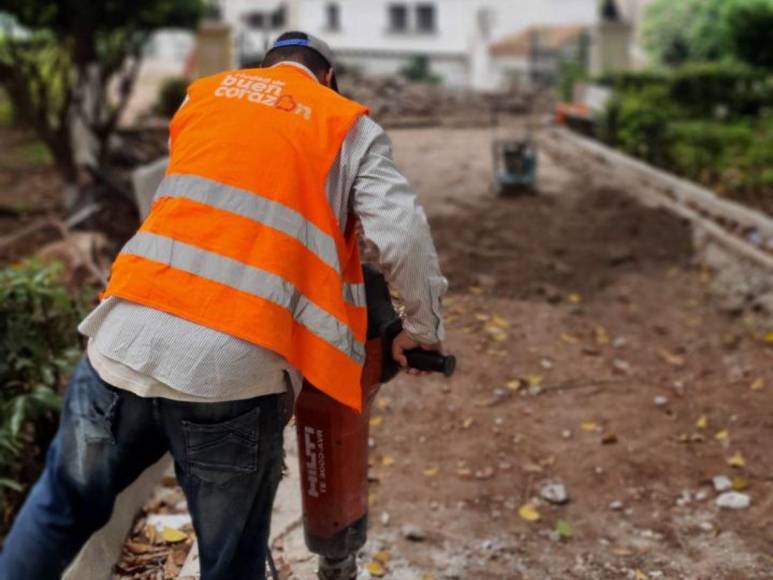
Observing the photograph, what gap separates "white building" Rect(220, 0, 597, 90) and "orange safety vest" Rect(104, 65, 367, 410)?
34.0 m

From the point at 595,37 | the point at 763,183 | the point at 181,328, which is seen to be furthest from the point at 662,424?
the point at 595,37

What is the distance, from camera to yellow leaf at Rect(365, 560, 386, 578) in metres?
3.64

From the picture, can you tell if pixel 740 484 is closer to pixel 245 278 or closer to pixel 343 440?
pixel 343 440

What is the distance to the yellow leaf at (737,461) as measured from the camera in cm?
456

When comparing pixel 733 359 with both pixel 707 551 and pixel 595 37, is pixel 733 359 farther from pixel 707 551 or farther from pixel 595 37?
pixel 595 37

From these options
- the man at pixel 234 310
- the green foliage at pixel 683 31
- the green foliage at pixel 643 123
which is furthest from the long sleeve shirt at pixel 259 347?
the green foliage at pixel 683 31

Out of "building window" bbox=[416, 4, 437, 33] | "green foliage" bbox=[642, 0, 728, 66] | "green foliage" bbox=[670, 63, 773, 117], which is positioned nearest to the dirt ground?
"green foliage" bbox=[670, 63, 773, 117]

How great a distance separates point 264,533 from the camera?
8.41ft

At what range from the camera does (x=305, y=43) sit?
2.70 meters

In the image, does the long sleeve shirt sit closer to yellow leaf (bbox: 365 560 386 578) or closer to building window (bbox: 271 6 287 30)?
yellow leaf (bbox: 365 560 386 578)

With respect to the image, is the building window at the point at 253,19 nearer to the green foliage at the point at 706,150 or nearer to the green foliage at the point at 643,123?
the green foliage at the point at 643,123

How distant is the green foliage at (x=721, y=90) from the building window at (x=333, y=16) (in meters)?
25.8

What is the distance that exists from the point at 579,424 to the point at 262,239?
10.1 feet

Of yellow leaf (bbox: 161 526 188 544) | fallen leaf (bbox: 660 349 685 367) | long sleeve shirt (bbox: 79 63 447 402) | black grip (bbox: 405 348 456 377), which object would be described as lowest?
fallen leaf (bbox: 660 349 685 367)
